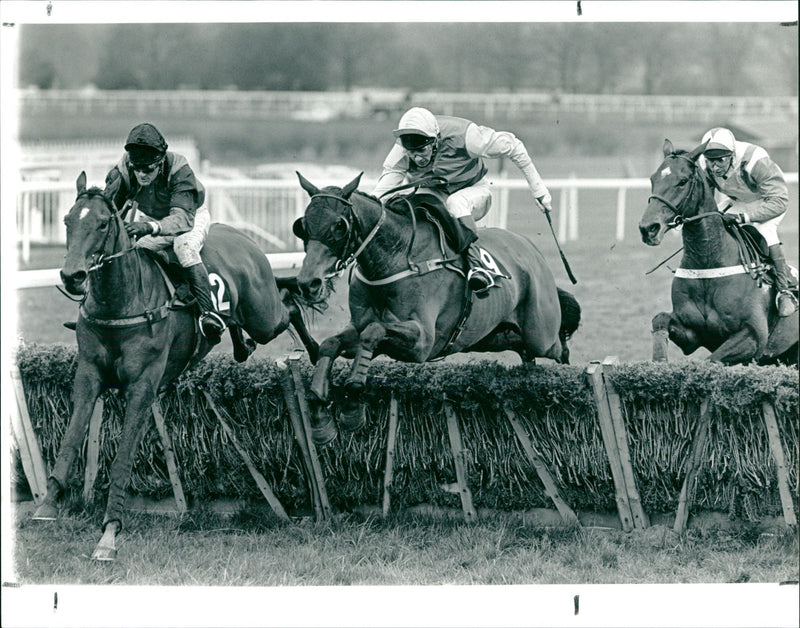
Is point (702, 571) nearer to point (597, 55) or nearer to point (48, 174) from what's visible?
point (48, 174)

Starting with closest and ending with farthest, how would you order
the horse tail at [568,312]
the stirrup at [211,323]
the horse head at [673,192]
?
the stirrup at [211,323] < the horse head at [673,192] < the horse tail at [568,312]

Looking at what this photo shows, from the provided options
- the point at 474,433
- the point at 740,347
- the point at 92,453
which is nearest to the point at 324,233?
the point at 474,433

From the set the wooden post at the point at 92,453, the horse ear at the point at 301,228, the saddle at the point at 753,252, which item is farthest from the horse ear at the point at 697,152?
the wooden post at the point at 92,453

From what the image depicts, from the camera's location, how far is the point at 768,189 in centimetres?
761

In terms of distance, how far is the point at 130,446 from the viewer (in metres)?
6.47

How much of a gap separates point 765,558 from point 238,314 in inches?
133

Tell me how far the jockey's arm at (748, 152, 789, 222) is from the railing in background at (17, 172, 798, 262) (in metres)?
6.25

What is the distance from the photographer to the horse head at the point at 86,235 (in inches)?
227

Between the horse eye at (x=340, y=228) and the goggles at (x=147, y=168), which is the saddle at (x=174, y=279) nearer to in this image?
the goggles at (x=147, y=168)

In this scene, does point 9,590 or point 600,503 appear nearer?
point 9,590

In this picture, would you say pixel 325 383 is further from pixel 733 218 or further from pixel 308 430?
pixel 733 218

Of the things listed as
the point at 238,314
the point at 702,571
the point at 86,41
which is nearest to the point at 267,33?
the point at 86,41

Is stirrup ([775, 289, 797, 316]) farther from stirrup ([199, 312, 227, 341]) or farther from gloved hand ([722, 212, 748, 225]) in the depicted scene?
stirrup ([199, 312, 227, 341])

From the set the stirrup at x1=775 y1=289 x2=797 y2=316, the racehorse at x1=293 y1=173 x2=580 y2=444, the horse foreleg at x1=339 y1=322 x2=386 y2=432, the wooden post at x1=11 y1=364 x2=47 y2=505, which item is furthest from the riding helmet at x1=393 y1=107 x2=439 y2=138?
the wooden post at x1=11 y1=364 x2=47 y2=505
